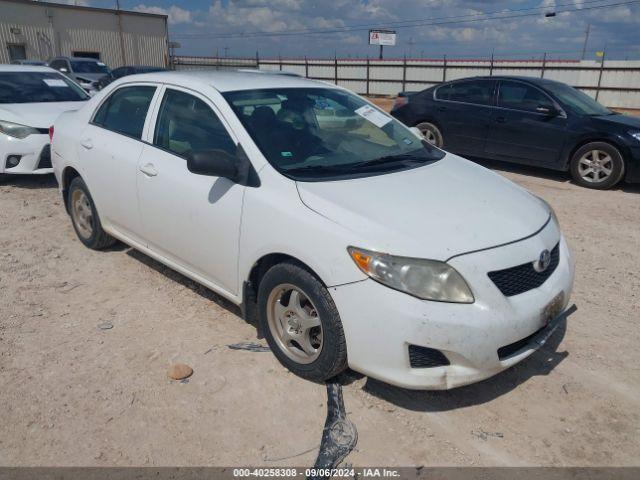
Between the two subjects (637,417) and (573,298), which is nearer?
(637,417)

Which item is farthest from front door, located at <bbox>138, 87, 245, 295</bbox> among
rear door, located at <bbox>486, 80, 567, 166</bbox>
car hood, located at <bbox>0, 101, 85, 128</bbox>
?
rear door, located at <bbox>486, 80, 567, 166</bbox>

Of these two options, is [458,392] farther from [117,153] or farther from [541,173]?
[541,173]

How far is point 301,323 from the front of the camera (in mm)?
3041

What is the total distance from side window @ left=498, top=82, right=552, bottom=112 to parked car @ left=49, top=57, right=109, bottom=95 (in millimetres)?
14119

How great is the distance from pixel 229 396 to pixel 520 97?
23.8 ft

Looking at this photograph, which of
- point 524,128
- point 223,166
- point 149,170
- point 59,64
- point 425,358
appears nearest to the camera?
point 425,358

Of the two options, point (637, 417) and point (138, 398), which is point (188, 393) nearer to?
point (138, 398)

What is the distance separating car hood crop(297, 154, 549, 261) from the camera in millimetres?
2678

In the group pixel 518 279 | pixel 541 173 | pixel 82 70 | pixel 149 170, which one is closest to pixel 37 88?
pixel 149 170

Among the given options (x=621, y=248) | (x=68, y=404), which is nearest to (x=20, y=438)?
(x=68, y=404)

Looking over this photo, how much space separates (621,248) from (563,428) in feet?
10.5

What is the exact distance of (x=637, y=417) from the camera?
9.46 feet

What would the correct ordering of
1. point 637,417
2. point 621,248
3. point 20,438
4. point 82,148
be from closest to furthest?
point 20,438, point 637,417, point 82,148, point 621,248

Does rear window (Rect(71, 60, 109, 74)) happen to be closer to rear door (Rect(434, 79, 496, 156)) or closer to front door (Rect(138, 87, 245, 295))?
rear door (Rect(434, 79, 496, 156))
